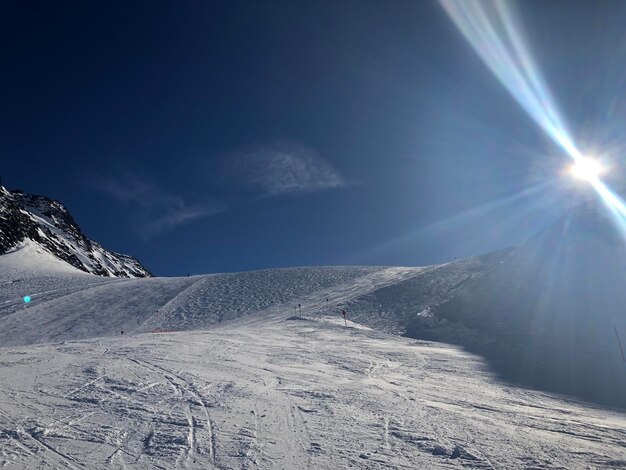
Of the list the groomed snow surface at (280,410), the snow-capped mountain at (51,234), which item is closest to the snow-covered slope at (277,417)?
the groomed snow surface at (280,410)

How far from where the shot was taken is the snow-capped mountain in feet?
240

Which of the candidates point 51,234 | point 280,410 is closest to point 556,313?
point 280,410

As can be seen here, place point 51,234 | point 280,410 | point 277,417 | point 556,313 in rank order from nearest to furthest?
point 277,417, point 280,410, point 556,313, point 51,234

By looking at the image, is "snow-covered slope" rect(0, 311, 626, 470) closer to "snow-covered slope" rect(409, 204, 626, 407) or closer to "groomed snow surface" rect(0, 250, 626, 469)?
"groomed snow surface" rect(0, 250, 626, 469)

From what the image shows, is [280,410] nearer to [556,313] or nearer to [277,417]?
[277,417]

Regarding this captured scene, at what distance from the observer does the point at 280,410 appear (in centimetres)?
714

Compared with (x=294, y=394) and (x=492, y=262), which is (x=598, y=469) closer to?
(x=294, y=394)

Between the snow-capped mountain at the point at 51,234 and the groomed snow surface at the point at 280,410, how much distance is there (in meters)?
66.7

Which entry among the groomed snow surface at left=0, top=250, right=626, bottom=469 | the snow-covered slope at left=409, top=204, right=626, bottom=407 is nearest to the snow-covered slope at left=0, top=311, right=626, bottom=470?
the groomed snow surface at left=0, top=250, right=626, bottom=469

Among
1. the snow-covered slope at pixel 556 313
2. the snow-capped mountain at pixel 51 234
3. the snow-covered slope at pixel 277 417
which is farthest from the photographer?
the snow-capped mountain at pixel 51 234

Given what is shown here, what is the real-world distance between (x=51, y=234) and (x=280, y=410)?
10021 cm

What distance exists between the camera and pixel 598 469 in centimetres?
510

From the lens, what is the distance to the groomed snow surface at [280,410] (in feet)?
17.0

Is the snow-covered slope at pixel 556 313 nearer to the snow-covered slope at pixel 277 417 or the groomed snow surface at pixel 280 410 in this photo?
the groomed snow surface at pixel 280 410
